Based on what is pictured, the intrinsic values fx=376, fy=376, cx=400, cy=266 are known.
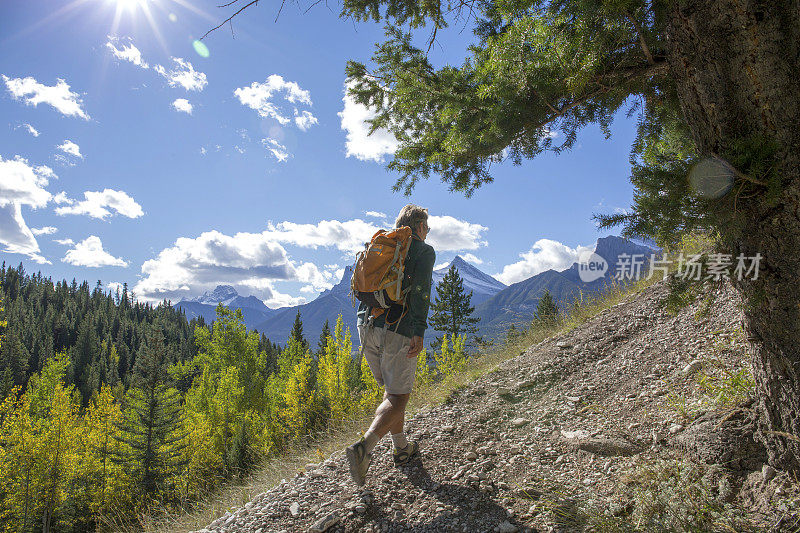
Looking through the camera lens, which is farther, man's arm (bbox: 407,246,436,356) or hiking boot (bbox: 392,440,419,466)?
hiking boot (bbox: 392,440,419,466)

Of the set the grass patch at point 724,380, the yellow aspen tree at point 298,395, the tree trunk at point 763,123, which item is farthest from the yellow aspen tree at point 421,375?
the yellow aspen tree at point 298,395

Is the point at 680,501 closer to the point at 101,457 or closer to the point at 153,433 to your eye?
the point at 153,433

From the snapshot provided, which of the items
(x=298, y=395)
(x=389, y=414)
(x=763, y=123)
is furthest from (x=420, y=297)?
(x=298, y=395)

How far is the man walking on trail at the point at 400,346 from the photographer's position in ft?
11.1

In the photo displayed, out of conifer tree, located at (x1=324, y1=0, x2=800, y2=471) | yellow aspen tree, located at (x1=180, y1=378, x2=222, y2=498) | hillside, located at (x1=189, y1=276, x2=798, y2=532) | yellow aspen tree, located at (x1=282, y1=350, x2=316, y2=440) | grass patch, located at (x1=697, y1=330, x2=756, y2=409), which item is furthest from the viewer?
yellow aspen tree, located at (x1=180, y1=378, x2=222, y2=498)

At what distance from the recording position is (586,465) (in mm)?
3137

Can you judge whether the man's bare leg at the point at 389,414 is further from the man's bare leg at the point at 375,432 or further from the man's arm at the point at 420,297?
the man's arm at the point at 420,297

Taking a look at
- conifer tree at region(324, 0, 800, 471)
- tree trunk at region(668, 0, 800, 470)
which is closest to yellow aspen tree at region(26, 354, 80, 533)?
conifer tree at region(324, 0, 800, 471)

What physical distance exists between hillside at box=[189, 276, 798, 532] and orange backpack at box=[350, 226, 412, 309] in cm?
165

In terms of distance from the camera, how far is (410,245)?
366cm

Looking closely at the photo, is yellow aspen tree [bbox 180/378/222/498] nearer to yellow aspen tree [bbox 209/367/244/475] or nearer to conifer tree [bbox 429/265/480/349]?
yellow aspen tree [bbox 209/367/244/475]

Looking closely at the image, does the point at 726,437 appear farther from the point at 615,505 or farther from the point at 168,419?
the point at 168,419

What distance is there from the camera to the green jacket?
11.3 feet

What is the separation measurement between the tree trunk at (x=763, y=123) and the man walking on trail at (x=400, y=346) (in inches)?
85.9
